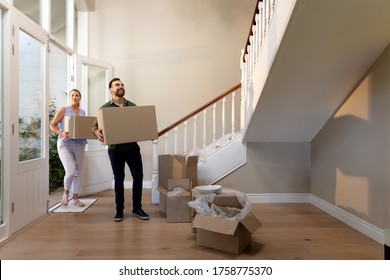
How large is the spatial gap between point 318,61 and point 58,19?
3053 mm

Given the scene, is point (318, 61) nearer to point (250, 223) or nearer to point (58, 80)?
point (250, 223)

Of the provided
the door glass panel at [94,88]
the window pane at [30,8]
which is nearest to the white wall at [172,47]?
the door glass panel at [94,88]

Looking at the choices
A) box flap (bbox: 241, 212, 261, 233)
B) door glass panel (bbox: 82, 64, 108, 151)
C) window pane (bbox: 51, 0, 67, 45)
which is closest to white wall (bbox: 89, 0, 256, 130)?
door glass panel (bbox: 82, 64, 108, 151)

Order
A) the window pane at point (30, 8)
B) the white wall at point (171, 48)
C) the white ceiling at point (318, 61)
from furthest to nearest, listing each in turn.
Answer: the white wall at point (171, 48) < the window pane at point (30, 8) < the white ceiling at point (318, 61)

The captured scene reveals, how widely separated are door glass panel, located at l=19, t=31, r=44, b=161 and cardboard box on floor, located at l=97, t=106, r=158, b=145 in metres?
0.73

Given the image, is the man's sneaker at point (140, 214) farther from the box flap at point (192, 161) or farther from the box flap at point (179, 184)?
the box flap at point (192, 161)

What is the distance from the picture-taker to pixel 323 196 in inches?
126

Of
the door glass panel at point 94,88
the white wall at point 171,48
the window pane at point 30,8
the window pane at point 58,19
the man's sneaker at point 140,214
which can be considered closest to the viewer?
the window pane at point 30,8

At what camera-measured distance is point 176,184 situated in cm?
297

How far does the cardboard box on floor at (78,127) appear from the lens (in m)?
2.99

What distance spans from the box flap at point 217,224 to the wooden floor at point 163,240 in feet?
0.58

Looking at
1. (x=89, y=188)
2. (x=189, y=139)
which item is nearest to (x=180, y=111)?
(x=189, y=139)

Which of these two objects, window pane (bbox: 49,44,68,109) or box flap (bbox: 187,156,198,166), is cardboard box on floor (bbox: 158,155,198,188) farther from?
window pane (bbox: 49,44,68,109)

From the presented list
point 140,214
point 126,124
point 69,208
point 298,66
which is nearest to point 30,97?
point 126,124
